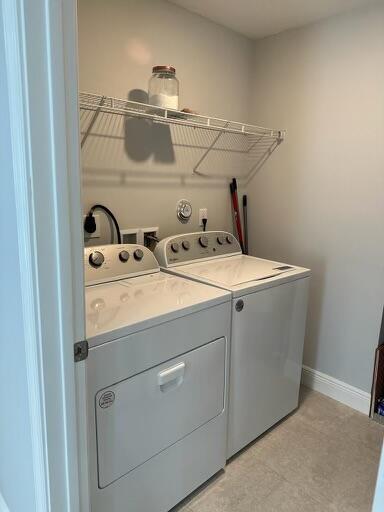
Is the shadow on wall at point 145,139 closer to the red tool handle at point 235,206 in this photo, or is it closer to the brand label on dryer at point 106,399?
the red tool handle at point 235,206

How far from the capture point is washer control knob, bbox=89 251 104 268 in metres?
1.63

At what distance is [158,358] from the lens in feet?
4.35

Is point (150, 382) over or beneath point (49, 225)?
beneath

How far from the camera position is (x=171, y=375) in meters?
1.37

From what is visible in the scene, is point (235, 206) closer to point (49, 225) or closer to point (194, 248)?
point (194, 248)

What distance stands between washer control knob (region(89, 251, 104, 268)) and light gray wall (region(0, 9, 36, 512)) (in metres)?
0.51

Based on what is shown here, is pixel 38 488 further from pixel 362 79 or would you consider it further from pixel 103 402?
pixel 362 79

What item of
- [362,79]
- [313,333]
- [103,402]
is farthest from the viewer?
[313,333]

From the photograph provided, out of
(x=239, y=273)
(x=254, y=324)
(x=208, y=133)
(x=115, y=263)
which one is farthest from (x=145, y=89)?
(x=254, y=324)

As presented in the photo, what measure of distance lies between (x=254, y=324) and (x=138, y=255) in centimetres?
63

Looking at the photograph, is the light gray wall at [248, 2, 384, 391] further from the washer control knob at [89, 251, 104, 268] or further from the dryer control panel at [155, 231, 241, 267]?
the washer control knob at [89, 251, 104, 268]

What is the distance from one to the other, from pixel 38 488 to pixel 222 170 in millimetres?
1954

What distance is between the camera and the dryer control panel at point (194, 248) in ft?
6.37

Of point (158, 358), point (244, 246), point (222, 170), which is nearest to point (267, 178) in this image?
point (222, 170)
